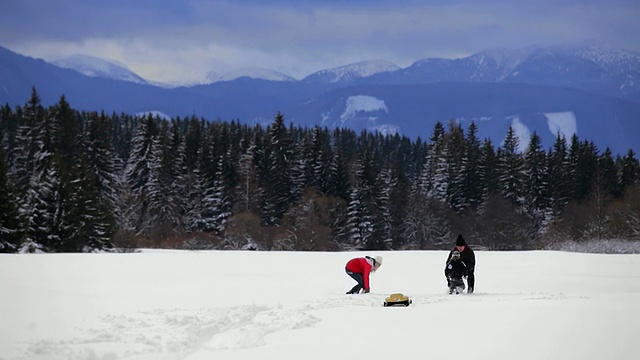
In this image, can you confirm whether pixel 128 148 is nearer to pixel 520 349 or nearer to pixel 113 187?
pixel 113 187

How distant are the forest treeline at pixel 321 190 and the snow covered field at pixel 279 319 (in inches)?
1726

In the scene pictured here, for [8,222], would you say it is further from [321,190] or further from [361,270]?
[321,190]

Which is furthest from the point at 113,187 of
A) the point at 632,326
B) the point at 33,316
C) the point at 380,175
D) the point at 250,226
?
the point at 632,326

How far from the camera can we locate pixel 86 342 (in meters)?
11.4

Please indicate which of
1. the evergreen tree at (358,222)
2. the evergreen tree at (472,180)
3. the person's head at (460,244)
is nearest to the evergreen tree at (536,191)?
the evergreen tree at (472,180)

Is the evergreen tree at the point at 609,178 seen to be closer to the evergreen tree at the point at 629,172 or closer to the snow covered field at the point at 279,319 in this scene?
the evergreen tree at the point at 629,172

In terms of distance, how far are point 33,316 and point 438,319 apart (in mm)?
7325

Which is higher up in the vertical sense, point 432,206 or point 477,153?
point 477,153

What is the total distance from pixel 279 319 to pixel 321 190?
7524cm

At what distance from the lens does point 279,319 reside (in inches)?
528

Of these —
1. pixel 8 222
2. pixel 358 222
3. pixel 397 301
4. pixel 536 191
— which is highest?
pixel 536 191

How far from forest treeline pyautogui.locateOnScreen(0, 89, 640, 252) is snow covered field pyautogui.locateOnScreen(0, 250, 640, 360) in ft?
144

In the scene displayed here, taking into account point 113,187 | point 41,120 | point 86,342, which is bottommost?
point 86,342

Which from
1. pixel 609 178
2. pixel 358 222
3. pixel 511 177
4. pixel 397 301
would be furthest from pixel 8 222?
pixel 609 178
